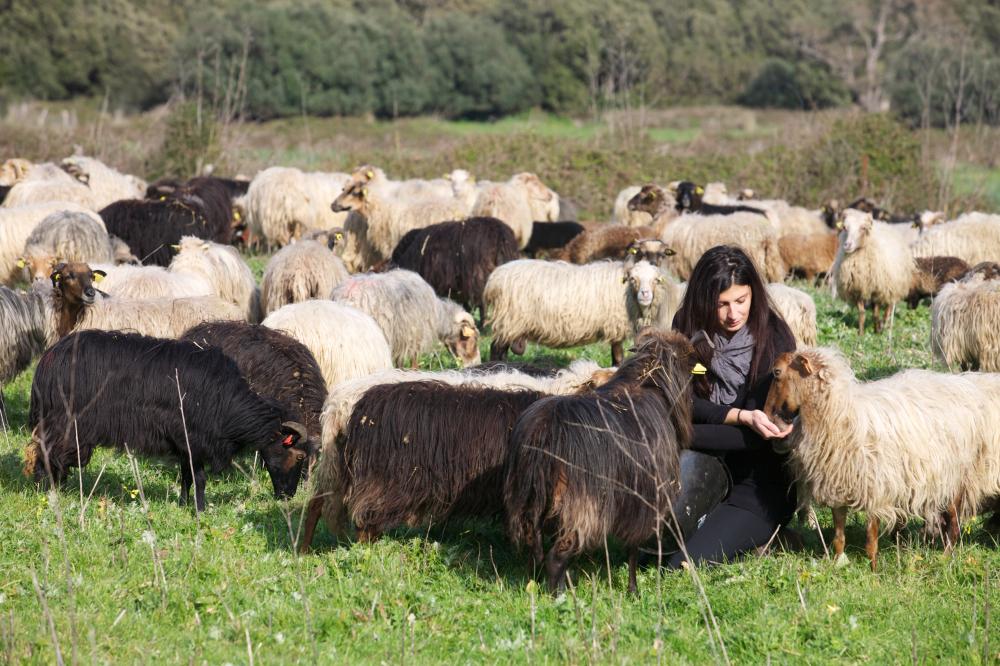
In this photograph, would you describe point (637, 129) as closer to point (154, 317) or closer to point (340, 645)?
point (154, 317)

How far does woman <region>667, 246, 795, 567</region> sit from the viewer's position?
5344mm

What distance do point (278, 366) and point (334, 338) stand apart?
30.1 inches

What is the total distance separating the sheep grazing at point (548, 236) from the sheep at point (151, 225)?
4523mm

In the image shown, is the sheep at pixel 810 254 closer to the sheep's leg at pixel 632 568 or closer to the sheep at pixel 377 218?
the sheep at pixel 377 218

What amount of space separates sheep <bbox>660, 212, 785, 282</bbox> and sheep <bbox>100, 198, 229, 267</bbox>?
220 inches

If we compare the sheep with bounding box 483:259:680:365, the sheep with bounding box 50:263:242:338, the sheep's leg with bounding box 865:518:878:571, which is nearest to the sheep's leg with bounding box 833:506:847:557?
the sheep's leg with bounding box 865:518:878:571

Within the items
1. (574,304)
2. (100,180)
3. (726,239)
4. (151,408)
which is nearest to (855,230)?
(726,239)

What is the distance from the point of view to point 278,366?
697 cm

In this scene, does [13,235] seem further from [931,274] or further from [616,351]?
[931,274]

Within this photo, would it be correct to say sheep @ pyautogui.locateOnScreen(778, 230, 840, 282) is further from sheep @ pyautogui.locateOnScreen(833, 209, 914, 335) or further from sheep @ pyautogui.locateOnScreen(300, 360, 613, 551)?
sheep @ pyautogui.locateOnScreen(300, 360, 613, 551)

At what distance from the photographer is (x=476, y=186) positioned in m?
17.0

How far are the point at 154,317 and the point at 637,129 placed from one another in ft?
60.8

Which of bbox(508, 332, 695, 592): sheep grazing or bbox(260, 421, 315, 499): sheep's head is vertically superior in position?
bbox(508, 332, 695, 592): sheep grazing

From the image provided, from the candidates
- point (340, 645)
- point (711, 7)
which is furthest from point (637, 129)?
point (711, 7)
